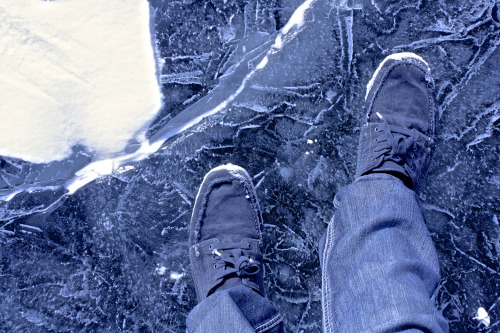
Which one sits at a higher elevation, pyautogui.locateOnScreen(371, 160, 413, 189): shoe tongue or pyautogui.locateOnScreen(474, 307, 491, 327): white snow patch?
pyautogui.locateOnScreen(371, 160, 413, 189): shoe tongue

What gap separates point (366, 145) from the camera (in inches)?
39.6

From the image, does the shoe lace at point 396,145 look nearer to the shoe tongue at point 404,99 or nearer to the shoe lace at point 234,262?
the shoe tongue at point 404,99

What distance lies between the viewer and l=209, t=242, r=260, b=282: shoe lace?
964mm

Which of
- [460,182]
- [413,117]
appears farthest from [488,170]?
[413,117]

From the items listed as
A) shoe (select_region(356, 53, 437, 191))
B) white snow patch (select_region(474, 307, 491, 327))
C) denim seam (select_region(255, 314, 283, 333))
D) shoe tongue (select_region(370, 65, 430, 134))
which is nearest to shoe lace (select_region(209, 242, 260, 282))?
denim seam (select_region(255, 314, 283, 333))

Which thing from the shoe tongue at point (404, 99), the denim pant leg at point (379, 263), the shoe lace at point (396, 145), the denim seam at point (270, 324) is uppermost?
the shoe tongue at point (404, 99)

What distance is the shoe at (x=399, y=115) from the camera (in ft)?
3.22

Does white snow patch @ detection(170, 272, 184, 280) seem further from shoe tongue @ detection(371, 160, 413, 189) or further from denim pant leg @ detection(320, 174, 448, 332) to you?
shoe tongue @ detection(371, 160, 413, 189)

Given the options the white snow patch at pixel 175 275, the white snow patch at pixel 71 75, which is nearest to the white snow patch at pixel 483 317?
the white snow patch at pixel 175 275

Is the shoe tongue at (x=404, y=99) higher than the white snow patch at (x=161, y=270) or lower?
higher

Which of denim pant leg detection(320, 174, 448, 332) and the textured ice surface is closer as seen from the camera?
denim pant leg detection(320, 174, 448, 332)

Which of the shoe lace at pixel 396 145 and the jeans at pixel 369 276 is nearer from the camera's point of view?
the jeans at pixel 369 276

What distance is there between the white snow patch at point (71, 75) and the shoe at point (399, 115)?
60cm

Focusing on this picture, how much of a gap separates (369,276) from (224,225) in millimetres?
392
